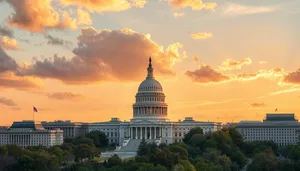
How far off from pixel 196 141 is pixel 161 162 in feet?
158

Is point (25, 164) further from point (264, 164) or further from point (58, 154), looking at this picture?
point (264, 164)

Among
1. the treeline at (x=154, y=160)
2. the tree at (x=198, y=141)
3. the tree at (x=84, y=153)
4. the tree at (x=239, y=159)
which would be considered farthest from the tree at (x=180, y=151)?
the tree at (x=198, y=141)

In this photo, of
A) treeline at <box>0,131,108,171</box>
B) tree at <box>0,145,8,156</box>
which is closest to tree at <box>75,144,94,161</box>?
treeline at <box>0,131,108,171</box>

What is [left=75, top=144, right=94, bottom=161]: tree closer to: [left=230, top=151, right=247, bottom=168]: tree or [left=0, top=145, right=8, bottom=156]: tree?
[left=0, top=145, right=8, bottom=156]: tree

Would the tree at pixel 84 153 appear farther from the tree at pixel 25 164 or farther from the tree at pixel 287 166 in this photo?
the tree at pixel 287 166

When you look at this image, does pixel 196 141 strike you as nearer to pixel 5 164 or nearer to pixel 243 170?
pixel 243 170

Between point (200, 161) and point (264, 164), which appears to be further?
point (264, 164)

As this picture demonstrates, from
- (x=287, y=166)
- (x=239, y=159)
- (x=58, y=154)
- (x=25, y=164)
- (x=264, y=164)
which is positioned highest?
(x=58, y=154)

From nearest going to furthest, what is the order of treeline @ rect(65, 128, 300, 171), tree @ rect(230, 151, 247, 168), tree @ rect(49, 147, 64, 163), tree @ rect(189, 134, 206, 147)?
treeline @ rect(65, 128, 300, 171)
tree @ rect(49, 147, 64, 163)
tree @ rect(230, 151, 247, 168)
tree @ rect(189, 134, 206, 147)

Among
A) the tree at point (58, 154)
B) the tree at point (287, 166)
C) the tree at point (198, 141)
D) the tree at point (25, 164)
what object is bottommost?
the tree at point (287, 166)

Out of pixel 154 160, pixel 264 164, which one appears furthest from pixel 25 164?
pixel 264 164

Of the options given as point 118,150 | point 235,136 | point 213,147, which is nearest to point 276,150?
point 235,136

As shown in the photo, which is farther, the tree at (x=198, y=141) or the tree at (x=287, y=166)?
the tree at (x=198, y=141)

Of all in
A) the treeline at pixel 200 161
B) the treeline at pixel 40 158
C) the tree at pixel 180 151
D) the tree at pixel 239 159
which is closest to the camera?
the treeline at pixel 200 161
